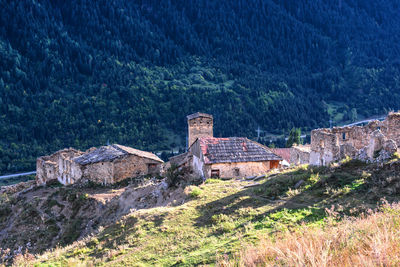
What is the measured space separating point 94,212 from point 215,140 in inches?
330

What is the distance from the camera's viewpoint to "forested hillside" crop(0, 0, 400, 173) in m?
77.9

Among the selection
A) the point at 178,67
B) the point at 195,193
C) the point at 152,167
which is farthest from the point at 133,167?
the point at 178,67

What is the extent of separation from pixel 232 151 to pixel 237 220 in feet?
34.4

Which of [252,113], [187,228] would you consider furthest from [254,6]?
[187,228]

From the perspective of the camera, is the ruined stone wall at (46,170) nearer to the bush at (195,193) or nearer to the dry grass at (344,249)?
the bush at (195,193)

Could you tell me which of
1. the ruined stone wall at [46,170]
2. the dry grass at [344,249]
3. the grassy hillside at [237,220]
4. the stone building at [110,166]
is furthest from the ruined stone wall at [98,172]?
the dry grass at [344,249]

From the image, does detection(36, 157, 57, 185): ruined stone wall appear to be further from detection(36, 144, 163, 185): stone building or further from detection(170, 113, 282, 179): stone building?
detection(170, 113, 282, 179): stone building

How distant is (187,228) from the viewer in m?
10.6

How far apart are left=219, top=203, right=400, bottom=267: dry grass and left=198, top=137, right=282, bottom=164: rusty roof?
1278cm

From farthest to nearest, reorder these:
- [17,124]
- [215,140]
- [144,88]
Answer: [144,88] → [17,124] → [215,140]

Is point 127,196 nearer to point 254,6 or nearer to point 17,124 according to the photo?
point 17,124

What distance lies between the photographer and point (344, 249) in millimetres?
5719

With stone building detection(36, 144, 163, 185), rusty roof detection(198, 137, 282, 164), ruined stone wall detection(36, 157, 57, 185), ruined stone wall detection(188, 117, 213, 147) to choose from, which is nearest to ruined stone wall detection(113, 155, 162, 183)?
stone building detection(36, 144, 163, 185)

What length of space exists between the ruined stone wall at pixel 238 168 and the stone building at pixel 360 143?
285cm
